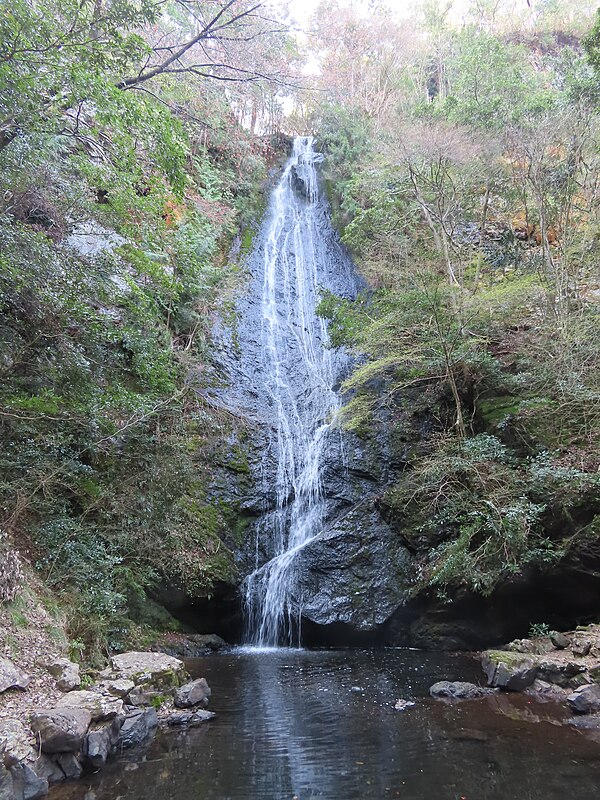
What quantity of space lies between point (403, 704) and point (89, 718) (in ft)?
11.2

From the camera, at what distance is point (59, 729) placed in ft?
14.0

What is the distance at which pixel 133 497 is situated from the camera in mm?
9273

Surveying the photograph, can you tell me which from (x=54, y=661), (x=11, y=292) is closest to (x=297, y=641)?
(x=54, y=661)

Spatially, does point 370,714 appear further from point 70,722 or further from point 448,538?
point 448,538

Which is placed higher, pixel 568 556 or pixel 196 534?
pixel 196 534

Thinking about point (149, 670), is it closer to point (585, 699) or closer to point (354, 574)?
Answer: point (585, 699)

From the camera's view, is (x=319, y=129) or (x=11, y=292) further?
(x=319, y=129)

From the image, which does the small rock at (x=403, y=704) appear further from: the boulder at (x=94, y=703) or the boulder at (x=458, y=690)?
the boulder at (x=94, y=703)

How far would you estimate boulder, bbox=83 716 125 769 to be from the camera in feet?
14.5

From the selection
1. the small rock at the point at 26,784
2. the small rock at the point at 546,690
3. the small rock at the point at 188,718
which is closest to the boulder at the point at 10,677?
the small rock at the point at 26,784

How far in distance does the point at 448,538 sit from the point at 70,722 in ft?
24.6

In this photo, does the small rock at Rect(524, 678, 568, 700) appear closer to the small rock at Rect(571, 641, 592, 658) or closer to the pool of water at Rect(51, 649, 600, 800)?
the pool of water at Rect(51, 649, 600, 800)

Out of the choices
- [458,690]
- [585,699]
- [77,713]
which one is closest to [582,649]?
[585,699]

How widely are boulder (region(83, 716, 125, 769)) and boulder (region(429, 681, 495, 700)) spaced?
12.0ft
